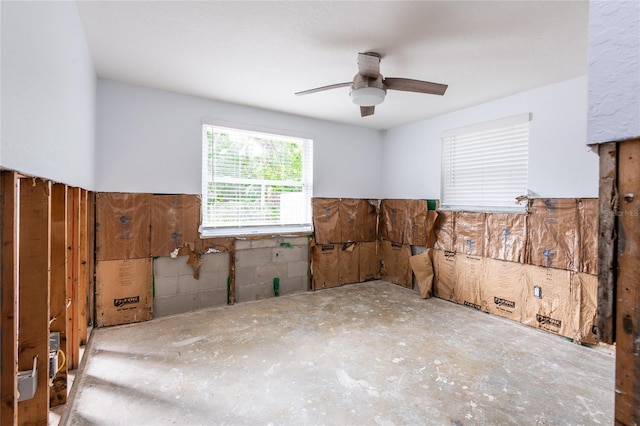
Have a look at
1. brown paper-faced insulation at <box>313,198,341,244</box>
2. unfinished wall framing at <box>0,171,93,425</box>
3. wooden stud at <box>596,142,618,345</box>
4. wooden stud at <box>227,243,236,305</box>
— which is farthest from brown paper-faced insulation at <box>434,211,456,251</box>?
unfinished wall framing at <box>0,171,93,425</box>

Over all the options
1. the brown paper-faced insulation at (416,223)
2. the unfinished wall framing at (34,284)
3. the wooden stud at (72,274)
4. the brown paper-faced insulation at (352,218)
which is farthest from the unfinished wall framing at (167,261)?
the brown paper-faced insulation at (416,223)

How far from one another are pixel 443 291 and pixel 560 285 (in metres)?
1.54

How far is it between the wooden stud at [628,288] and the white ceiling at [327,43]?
1.97m

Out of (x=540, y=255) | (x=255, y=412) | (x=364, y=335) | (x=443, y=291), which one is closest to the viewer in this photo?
(x=255, y=412)

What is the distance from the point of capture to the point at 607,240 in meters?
0.77

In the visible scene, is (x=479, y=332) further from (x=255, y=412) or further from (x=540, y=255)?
(x=255, y=412)

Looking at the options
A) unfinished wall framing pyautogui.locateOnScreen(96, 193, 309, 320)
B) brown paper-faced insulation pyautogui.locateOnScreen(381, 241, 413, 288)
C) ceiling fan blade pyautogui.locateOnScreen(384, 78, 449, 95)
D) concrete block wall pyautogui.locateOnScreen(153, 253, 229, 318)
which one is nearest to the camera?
ceiling fan blade pyautogui.locateOnScreen(384, 78, 449, 95)

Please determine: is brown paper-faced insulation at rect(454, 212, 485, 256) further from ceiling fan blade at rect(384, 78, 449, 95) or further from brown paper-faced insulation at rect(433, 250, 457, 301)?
ceiling fan blade at rect(384, 78, 449, 95)

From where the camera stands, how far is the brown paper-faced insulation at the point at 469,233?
4.20 meters

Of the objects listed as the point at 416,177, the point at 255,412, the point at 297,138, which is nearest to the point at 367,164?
the point at 416,177

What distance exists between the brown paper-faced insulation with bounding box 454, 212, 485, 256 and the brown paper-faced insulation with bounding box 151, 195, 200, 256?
147 inches

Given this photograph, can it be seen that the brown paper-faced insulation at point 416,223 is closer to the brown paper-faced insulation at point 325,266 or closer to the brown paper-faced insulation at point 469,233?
the brown paper-faced insulation at point 469,233

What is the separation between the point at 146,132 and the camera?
379 cm

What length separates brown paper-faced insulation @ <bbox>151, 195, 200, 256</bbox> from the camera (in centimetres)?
381
